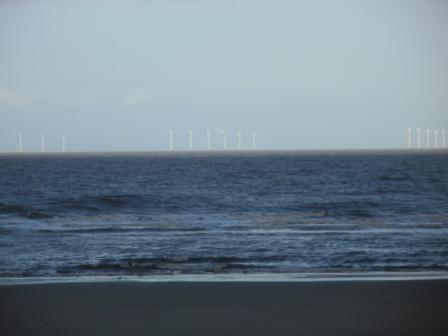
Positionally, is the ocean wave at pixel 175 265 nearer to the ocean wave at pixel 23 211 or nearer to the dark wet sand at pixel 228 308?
the dark wet sand at pixel 228 308

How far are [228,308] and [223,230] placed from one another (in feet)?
58.9

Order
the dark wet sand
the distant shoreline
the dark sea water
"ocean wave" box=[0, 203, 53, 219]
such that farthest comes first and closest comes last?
"ocean wave" box=[0, 203, 53, 219], the dark sea water, the distant shoreline, the dark wet sand

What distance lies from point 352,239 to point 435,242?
2487mm

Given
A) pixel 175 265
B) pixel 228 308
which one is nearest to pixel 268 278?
pixel 228 308

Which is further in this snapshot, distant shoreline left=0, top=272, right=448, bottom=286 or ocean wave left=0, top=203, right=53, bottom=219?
ocean wave left=0, top=203, right=53, bottom=219

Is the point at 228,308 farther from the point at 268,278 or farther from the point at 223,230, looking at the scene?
the point at 223,230

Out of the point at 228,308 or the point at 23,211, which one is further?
the point at 23,211

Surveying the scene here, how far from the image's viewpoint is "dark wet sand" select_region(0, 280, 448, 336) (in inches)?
372

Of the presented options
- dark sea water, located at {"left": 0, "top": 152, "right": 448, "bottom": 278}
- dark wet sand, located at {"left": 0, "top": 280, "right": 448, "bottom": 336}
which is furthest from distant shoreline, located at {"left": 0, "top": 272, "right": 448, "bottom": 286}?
dark sea water, located at {"left": 0, "top": 152, "right": 448, "bottom": 278}

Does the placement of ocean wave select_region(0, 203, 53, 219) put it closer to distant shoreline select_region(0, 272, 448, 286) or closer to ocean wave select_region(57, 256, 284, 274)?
ocean wave select_region(57, 256, 284, 274)

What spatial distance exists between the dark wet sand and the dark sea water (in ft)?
12.5

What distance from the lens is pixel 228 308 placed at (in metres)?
10.9

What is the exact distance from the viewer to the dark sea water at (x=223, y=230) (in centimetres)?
1831

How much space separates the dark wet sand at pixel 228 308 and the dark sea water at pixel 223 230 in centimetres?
380
